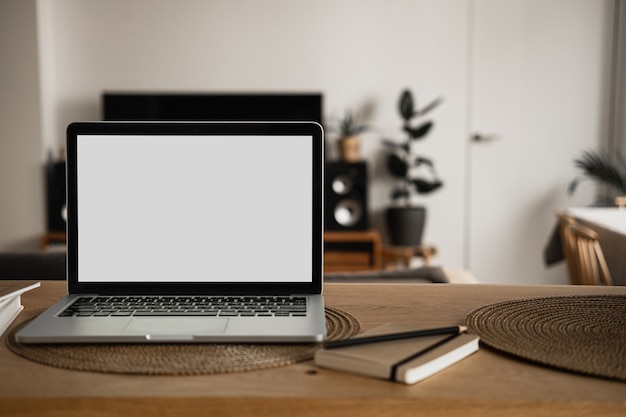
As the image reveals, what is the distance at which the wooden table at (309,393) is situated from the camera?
2.04ft

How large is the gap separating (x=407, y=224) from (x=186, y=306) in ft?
12.0

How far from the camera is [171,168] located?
99cm

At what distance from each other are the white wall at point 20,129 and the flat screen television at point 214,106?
0.52m

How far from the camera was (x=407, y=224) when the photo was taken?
448cm

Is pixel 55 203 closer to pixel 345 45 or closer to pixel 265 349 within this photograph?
pixel 345 45

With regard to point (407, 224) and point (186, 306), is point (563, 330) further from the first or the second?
point (407, 224)

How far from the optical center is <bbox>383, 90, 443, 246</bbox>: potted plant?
4.43 meters

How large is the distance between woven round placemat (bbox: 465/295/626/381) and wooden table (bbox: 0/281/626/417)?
0.09ft

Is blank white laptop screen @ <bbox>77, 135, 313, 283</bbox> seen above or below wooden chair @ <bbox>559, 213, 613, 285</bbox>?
above

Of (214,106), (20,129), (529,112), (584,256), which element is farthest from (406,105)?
(20,129)

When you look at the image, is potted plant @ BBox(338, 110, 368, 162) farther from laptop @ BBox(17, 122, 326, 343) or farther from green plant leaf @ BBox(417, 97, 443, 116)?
laptop @ BBox(17, 122, 326, 343)

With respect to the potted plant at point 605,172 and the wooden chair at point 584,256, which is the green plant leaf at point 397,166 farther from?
the wooden chair at point 584,256

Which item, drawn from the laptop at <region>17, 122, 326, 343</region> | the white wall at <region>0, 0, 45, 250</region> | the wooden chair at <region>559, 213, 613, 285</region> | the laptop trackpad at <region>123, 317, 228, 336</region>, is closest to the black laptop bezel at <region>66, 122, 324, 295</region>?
the laptop at <region>17, 122, 326, 343</region>

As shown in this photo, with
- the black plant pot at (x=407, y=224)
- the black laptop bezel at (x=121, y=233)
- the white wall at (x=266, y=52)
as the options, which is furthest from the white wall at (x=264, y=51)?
the black laptop bezel at (x=121, y=233)
